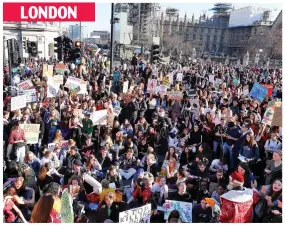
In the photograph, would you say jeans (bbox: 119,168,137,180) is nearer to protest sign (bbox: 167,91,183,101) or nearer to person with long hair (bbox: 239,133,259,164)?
person with long hair (bbox: 239,133,259,164)

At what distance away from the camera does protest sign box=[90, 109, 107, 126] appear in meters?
9.04

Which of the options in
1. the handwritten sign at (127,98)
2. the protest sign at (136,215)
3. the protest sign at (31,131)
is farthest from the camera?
the handwritten sign at (127,98)

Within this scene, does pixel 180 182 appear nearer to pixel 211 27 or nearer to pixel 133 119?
pixel 133 119

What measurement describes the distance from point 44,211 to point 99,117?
14.8 feet

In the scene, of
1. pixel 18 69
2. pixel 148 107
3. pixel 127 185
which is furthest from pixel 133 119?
pixel 18 69

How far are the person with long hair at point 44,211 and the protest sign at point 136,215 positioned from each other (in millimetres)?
1016

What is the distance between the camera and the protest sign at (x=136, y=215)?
4.76m

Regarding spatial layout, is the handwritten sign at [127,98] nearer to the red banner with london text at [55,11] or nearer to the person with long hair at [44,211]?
the red banner with london text at [55,11]

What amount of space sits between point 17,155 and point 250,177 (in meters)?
4.98

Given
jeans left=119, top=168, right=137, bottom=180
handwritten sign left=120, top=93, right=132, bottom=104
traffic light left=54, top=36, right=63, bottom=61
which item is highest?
traffic light left=54, top=36, right=63, bottom=61

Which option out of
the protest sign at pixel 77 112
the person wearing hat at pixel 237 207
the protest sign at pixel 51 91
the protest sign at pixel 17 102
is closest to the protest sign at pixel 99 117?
the protest sign at pixel 77 112

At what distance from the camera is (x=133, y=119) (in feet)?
34.6

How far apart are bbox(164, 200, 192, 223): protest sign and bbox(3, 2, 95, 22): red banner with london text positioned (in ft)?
11.0

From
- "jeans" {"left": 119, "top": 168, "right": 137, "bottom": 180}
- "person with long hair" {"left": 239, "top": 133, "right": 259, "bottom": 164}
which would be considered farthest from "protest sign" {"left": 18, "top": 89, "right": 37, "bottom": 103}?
"person with long hair" {"left": 239, "top": 133, "right": 259, "bottom": 164}
